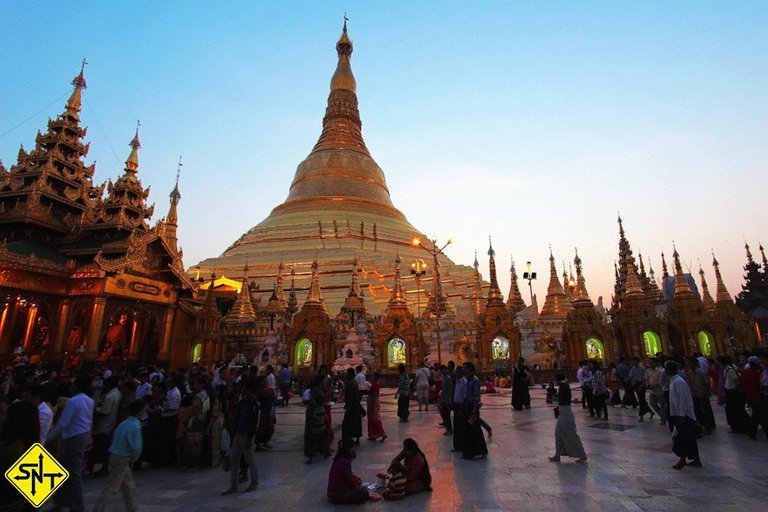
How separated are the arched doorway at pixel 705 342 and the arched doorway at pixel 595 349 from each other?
5.87 metres

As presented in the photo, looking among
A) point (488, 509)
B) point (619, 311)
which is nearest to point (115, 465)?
point (488, 509)

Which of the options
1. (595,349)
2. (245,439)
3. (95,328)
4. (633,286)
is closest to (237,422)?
(245,439)

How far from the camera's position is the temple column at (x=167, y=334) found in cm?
2342

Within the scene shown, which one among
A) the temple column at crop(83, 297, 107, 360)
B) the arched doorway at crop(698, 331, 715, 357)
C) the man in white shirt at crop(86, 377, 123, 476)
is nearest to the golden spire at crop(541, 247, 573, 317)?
the arched doorway at crop(698, 331, 715, 357)

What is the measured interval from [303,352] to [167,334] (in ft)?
24.6

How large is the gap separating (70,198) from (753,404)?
99.3 ft

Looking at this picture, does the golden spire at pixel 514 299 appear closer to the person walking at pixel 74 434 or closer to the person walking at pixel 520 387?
the person walking at pixel 520 387

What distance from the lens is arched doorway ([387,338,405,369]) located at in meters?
25.2

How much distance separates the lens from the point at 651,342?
82.1 feet

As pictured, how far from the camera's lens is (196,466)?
294 inches

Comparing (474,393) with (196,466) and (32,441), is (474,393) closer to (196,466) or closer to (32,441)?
(196,466)

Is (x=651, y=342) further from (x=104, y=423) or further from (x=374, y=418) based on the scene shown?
(x=104, y=423)

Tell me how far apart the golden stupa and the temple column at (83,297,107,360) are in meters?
13.0

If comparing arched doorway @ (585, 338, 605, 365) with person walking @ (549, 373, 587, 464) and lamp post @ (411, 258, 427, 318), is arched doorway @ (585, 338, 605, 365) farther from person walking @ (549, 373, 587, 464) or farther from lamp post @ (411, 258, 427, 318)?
person walking @ (549, 373, 587, 464)
